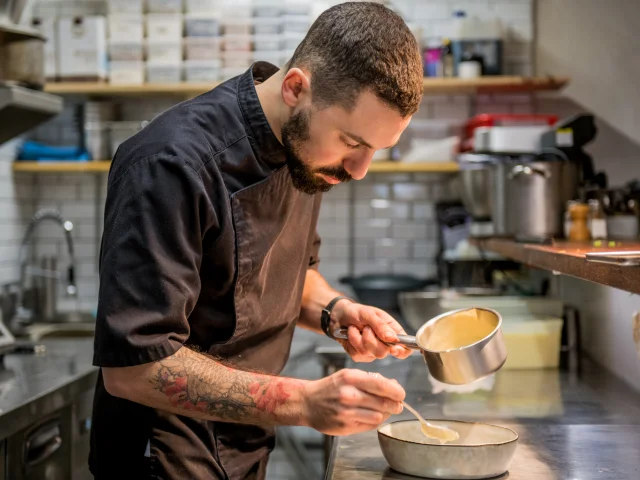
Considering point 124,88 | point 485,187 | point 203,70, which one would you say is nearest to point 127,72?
point 124,88

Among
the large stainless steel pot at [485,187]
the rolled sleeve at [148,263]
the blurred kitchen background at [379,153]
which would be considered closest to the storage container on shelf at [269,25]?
the blurred kitchen background at [379,153]

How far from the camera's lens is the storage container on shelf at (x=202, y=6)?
4.48m

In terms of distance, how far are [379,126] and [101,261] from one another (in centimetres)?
55

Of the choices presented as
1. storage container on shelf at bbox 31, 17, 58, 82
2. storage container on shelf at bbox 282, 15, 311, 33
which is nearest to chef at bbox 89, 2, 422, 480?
storage container on shelf at bbox 282, 15, 311, 33

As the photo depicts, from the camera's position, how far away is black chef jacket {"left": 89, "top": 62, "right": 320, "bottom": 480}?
4.41 feet

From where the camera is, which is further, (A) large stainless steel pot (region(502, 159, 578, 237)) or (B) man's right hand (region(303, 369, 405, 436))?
(A) large stainless steel pot (region(502, 159, 578, 237))

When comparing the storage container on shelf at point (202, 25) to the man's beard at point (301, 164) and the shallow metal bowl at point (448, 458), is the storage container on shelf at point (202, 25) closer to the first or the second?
the man's beard at point (301, 164)

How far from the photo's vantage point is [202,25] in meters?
4.39

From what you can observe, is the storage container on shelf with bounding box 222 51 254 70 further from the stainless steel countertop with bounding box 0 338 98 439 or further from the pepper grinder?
A: the pepper grinder

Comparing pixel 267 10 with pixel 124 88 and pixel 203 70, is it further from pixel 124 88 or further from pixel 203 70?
pixel 124 88

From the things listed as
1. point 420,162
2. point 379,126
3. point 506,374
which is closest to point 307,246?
point 379,126

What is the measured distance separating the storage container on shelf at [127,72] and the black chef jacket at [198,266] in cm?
285

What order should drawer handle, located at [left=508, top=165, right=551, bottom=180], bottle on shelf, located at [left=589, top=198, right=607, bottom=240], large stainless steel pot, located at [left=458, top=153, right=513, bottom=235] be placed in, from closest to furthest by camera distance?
bottle on shelf, located at [left=589, top=198, right=607, bottom=240] → drawer handle, located at [left=508, top=165, right=551, bottom=180] → large stainless steel pot, located at [left=458, top=153, right=513, bottom=235]

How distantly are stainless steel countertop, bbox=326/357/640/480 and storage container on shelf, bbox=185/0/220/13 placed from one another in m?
2.58
